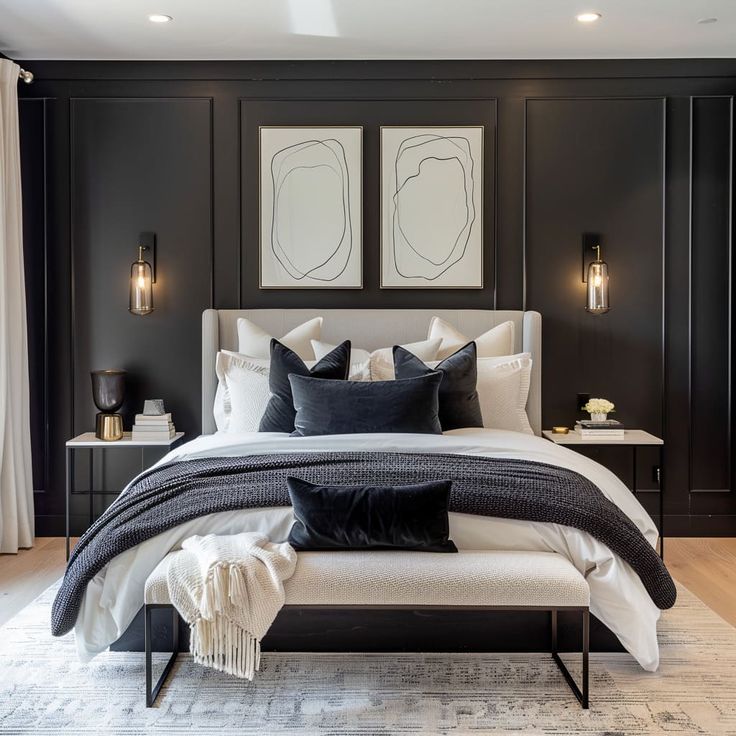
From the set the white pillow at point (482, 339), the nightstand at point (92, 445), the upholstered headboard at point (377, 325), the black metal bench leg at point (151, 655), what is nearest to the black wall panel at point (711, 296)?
the upholstered headboard at point (377, 325)

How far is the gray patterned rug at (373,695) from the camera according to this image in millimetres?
2303

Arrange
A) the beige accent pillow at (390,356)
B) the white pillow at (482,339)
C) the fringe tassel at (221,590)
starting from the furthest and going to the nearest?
1. the white pillow at (482,339)
2. the beige accent pillow at (390,356)
3. the fringe tassel at (221,590)

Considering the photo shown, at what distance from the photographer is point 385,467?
9.00 ft

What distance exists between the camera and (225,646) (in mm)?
2275

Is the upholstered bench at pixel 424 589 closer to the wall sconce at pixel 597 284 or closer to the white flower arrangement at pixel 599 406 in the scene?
the white flower arrangement at pixel 599 406

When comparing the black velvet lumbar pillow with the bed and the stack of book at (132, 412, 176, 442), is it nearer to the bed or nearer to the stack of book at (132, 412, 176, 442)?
the bed

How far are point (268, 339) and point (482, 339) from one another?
117 centimetres

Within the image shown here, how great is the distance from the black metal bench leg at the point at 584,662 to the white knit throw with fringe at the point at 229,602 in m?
0.89

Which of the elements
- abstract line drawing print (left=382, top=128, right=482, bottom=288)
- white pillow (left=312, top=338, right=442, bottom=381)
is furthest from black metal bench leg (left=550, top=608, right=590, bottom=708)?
abstract line drawing print (left=382, top=128, right=482, bottom=288)

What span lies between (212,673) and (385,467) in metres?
0.92

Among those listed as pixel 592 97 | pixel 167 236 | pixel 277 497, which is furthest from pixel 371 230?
pixel 277 497

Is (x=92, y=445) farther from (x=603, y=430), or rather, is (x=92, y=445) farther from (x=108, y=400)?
(x=603, y=430)

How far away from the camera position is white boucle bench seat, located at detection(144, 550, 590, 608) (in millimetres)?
2344

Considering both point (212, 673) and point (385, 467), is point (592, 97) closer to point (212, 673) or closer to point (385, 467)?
point (385, 467)
